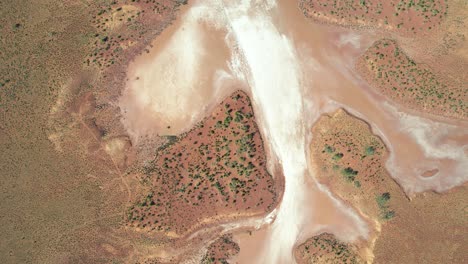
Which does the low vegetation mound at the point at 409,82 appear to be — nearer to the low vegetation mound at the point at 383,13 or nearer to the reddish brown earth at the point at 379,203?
the low vegetation mound at the point at 383,13

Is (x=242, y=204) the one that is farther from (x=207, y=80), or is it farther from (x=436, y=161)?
(x=436, y=161)

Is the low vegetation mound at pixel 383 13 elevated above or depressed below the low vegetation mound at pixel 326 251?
above

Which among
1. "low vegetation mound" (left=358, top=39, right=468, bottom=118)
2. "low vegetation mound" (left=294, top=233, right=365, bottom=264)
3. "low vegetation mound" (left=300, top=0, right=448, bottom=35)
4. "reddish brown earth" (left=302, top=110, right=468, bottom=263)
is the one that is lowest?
"low vegetation mound" (left=294, top=233, right=365, bottom=264)

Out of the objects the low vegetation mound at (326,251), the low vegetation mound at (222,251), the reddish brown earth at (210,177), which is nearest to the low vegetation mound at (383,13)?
the reddish brown earth at (210,177)

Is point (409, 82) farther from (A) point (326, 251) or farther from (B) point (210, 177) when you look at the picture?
(B) point (210, 177)

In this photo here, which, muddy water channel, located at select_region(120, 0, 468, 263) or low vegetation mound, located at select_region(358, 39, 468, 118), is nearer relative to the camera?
low vegetation mound, located at select_region(358, 39, 468, 118)

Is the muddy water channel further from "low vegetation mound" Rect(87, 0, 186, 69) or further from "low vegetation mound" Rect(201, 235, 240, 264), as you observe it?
"low vegetation mound" Rect(87, 0, 186, 69)

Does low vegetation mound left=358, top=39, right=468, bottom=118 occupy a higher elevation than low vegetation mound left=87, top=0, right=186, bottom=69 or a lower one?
lower

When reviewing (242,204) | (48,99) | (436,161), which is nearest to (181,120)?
(242,204)

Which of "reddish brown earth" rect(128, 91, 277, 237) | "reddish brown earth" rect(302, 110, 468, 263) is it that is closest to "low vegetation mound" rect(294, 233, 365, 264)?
"reddish brown earth" rect(302, 110, 468, 263)
